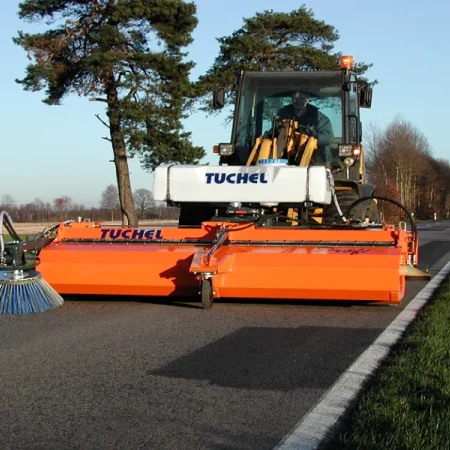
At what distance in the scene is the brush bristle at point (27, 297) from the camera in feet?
21.4

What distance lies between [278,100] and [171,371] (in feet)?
19.0

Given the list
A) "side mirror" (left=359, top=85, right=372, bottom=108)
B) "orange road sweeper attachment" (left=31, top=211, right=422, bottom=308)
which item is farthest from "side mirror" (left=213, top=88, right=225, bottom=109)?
"orange road sweeper attachment" (left=31, top=211, right=422, bottom=308)

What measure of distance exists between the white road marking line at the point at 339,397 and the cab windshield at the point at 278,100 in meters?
3.81

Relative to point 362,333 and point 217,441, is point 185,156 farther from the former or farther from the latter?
point 217,441

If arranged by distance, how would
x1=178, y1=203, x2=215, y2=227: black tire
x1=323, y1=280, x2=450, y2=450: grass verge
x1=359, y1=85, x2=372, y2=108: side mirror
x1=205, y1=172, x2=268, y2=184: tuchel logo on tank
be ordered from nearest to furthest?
x1=323, y1=280, x2=450, y2=450: grass verge, x1=205, y1=172, x2=268, y2=184: tuchel logo on tank, x1=178, y1=203, x2=215, y2=227: black tire, x1=359, y1=85, x2=372, y2=108: side mirror

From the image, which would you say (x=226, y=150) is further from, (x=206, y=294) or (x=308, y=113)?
(x=206, y=294)

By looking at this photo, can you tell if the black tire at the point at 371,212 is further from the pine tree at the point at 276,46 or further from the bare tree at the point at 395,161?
the bare tree at the point at 395,161

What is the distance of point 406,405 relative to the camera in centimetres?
364

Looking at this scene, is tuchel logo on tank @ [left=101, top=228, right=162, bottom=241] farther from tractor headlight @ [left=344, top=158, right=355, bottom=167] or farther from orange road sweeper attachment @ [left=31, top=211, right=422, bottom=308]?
tractor headlight @ [left=344, top=158, right=355, bottom=167]

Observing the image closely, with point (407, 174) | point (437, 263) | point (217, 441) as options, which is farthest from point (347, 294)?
point (407, 174)

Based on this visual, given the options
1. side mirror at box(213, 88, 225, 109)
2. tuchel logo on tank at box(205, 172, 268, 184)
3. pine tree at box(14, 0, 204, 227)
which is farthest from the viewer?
pine tree at box(14, 0, 204, 227)

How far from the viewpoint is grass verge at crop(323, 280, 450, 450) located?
123 inches

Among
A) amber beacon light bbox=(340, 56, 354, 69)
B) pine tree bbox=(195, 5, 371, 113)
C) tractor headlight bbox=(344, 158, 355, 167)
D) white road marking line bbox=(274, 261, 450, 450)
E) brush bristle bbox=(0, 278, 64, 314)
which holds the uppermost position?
pine tree bbox=(195, 5, 371, 113)

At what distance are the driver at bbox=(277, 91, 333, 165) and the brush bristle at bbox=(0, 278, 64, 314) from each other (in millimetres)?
4049
